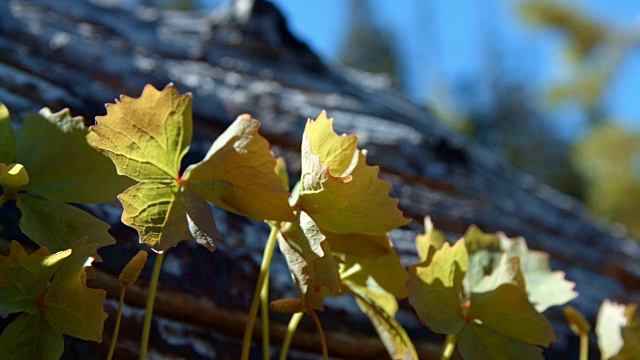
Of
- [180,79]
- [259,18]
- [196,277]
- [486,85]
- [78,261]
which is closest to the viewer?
[78,261]

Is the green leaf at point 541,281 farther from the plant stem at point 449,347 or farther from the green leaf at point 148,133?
the green leaf at point 148,133

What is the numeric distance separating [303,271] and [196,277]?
0.50ft

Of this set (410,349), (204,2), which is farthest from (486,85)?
(410,349)

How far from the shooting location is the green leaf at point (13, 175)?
0.23 m

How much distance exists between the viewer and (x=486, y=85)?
8.15 metres

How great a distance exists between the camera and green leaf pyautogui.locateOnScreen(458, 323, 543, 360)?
27cm

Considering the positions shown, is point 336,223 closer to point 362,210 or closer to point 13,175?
point 362,210

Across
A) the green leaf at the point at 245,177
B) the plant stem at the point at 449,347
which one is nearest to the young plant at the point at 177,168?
the green leaf at the point at 245,177

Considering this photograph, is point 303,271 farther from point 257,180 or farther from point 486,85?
point 486,85

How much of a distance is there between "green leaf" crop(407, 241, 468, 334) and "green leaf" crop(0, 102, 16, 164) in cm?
16

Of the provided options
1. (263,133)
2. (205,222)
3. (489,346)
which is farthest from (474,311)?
(263,133)

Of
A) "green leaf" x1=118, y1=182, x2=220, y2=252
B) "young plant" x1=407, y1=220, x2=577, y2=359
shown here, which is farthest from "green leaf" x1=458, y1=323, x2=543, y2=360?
"green leaf" x1=118, y1=182, x2=220, y2=252

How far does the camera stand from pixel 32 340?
0.23 metres

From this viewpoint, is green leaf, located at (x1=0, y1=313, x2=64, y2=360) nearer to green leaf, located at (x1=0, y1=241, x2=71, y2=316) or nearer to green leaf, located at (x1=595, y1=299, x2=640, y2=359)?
green leaf, located at (x1=0, y1=241, x2=71, y2=316)
